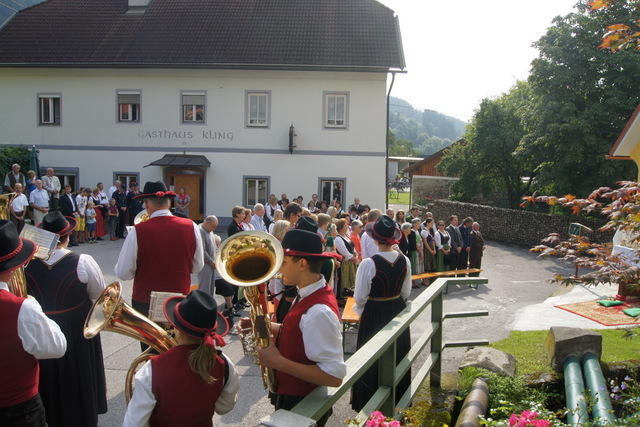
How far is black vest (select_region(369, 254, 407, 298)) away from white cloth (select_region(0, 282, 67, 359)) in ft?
8.82

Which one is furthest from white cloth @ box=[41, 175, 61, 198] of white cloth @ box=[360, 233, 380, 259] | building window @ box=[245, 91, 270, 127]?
white cloth @ box=[360, 233, 380, 259]

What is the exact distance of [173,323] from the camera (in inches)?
108

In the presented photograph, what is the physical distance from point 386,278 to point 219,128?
1831 cm

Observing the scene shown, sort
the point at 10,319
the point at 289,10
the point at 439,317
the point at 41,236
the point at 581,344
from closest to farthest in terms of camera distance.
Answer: the point at 10,319 < the point at 41,236 < the point at 439,317 < the point at 581,344 < the point at 289,10

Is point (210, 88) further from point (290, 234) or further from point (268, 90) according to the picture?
point (290, 234)

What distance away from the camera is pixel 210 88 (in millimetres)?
22203

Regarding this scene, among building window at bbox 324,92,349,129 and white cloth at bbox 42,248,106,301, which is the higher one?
building window at bbox 324,92,349,129

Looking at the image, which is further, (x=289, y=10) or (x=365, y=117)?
(x=289, y=10)

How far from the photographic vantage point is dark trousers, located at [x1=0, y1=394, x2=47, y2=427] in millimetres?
3311

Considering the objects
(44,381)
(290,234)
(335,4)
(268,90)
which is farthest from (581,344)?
(335,4)

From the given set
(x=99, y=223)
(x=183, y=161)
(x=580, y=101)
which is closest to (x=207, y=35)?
(x=183, y=161)

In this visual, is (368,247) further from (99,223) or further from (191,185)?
(191,185)

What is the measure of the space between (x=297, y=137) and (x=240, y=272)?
19.1 meters

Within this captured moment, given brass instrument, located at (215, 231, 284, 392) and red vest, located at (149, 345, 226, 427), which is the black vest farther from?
red vest, located at (149, 345, 226, 427)
